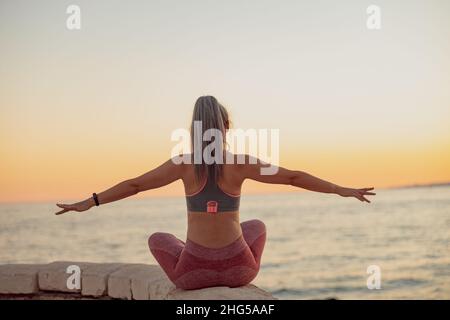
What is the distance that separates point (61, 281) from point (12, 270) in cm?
51

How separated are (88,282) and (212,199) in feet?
6.11

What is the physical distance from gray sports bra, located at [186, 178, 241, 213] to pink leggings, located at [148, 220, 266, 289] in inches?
8.8

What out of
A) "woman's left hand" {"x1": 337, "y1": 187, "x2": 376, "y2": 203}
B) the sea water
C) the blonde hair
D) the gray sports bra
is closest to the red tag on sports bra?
the gray sports bra

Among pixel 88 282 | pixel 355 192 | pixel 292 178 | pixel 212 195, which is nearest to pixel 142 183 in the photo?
pixel 212 195

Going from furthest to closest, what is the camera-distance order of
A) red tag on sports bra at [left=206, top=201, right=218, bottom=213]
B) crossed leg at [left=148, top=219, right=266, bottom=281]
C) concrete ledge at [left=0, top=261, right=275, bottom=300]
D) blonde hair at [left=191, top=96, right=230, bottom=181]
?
concrete ledge at [left=0, top=261, right=275, bottom=300], crossed leg at [left=148, top=219, right=266, bottom=281], red tag on sports bra at [left=206, top=201, right=218, bottom=213], blonde hair at [left=191, top=96, right=230, bottom=181]

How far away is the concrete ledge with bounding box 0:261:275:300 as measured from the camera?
4390 millimetres

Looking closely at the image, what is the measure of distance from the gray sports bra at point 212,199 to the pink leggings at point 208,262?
22 centimetres

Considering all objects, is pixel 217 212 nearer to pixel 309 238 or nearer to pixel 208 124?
pixel 208 124

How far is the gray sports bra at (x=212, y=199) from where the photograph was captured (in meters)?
3.47

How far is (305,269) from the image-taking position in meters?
20.8

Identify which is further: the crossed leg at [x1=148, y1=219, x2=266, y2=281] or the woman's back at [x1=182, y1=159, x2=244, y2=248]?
the crossed leg at [x1=148, y1=219, x2=266, y2=281]

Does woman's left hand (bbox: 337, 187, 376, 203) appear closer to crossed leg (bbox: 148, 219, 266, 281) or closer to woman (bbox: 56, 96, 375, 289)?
woman (bbox: 56, 96, 375, 289)

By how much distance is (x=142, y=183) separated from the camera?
11.7 ft

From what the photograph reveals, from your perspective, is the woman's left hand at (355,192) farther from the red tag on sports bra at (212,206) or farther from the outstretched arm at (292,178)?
the red tag on sports bra at (212,206)
